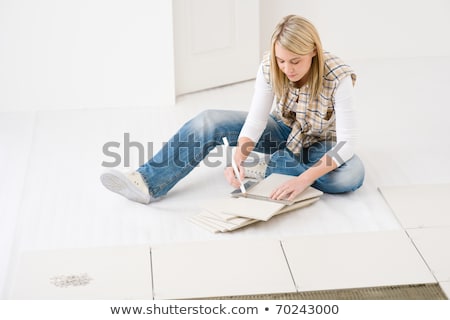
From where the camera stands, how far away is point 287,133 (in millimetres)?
2896

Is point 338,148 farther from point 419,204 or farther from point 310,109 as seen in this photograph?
point 419,204

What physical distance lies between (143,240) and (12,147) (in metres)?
1.05

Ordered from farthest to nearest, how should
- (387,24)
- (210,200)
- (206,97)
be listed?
1. (387,24)
2. (206,97)
3. (210,200)

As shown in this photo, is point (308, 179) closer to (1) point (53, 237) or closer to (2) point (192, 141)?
(2) point (192, 141)

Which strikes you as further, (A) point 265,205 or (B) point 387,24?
(B) point 387,24

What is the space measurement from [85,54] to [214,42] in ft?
2.13

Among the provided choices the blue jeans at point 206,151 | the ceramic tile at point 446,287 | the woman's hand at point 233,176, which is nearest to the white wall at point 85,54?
the blue jeans at point 206,151

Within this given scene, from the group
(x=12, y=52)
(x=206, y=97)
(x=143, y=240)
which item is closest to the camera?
(x=143, y=240)

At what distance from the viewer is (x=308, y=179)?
8.68ft

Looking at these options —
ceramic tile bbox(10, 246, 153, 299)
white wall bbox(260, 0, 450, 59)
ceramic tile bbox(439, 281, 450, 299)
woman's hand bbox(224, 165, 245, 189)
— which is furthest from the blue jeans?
white wall bbox(260, 0, 450, 59)

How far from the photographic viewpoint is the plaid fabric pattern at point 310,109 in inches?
103

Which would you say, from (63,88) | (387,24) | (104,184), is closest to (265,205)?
(104,184)

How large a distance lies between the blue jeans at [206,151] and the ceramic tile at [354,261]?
0.98 ft

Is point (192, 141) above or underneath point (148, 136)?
above
